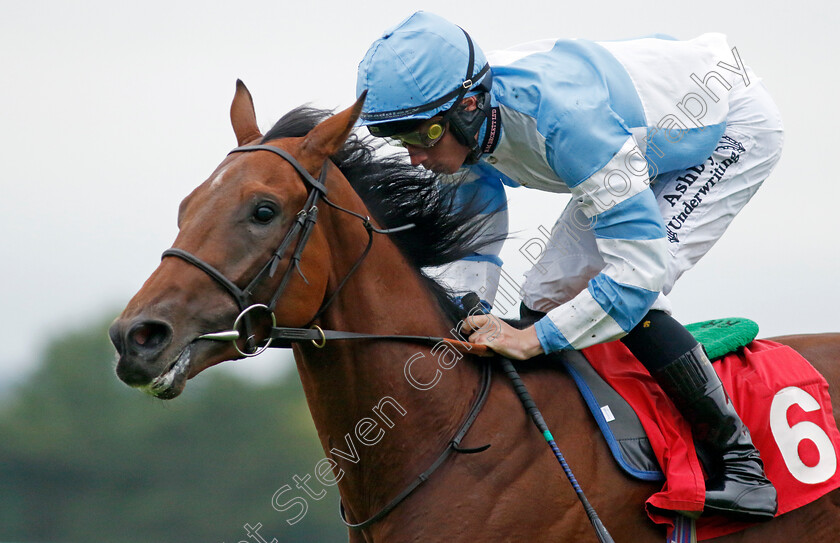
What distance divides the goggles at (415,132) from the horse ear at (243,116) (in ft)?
1.26

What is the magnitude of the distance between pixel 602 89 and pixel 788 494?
140 cm

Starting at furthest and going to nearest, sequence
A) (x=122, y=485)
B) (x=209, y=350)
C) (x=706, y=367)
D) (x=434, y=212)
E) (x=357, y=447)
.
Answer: (x=122, y=485) → (x=434, y=212) → (x=706, y=367) → (x=357, y=447) → (x=209, y=350)

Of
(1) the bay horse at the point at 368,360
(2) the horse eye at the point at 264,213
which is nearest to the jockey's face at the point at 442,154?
(1) the bay horse at the point at 368,360

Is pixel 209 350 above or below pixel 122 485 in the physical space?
above

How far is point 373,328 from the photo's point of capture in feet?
7.97

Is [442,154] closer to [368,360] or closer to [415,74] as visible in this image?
[415,74]

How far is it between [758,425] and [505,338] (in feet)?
2.89

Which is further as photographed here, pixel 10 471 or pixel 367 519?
pixel 10 471

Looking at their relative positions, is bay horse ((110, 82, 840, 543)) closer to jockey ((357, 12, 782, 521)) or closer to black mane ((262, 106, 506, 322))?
Answer: black mane ((262, 106, 506, 322))

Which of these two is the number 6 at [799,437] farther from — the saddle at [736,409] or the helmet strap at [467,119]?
the helmet strap at [467,119]

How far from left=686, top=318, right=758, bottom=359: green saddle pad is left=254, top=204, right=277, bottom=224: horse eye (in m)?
1.56

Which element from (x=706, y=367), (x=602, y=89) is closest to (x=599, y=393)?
(x=706, y=367)

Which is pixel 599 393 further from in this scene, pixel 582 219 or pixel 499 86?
pixel 499 86

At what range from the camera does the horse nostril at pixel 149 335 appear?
1988mm
